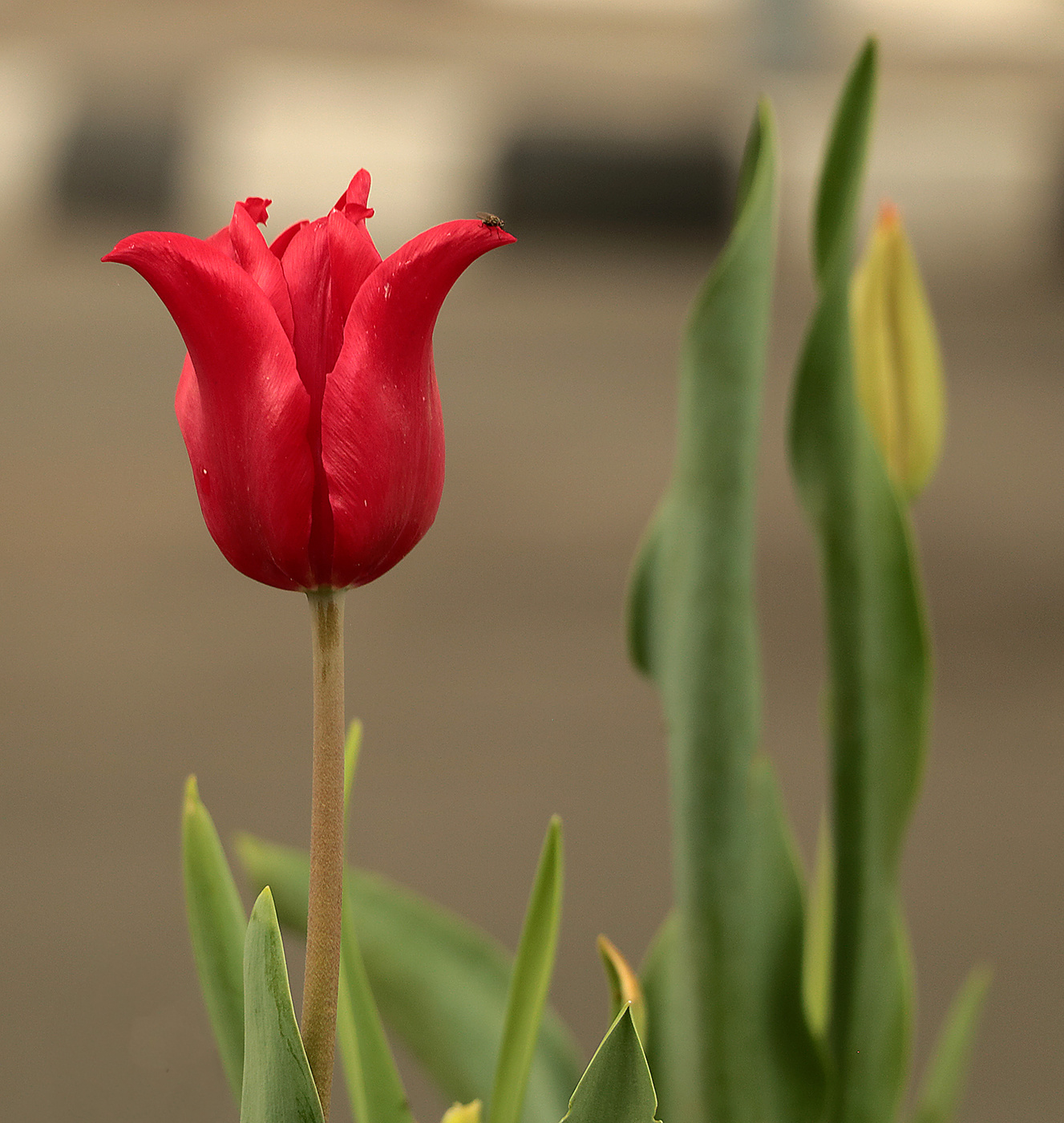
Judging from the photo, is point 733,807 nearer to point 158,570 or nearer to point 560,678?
point 560,678

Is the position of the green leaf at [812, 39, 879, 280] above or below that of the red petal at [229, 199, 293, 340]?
above

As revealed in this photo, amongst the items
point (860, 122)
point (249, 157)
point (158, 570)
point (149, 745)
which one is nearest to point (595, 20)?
point (249, 157)

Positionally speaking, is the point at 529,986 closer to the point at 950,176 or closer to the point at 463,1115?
the point at 463,1115

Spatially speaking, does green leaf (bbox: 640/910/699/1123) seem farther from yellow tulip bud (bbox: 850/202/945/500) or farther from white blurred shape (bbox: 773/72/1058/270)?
white blurred shape (bbox: 773/72/1058/270)

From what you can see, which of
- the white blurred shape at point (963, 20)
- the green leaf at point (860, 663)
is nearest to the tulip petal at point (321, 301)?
the green leaf at point (860, 663)

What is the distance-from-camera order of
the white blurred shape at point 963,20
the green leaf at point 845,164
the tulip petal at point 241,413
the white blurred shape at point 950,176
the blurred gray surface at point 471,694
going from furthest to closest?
the white blurred shape at point 963,20 → the white blurred shape at point 950,176 → the blurred gray surface at point 471,694 → the green leaf at point 845,164 → the tulip petal at point 241,413

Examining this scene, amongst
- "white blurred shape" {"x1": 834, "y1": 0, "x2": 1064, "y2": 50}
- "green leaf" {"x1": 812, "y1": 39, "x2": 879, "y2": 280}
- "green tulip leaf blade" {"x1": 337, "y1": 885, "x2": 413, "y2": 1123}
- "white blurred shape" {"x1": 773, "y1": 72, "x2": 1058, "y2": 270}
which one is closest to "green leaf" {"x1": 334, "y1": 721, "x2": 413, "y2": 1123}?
"green tulip leaf blade" {"x1": 337, "y1": 885, "x2": 413, "y2": 1123}

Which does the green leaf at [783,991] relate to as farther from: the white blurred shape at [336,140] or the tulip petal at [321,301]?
the white blurred shape at [336,140]
